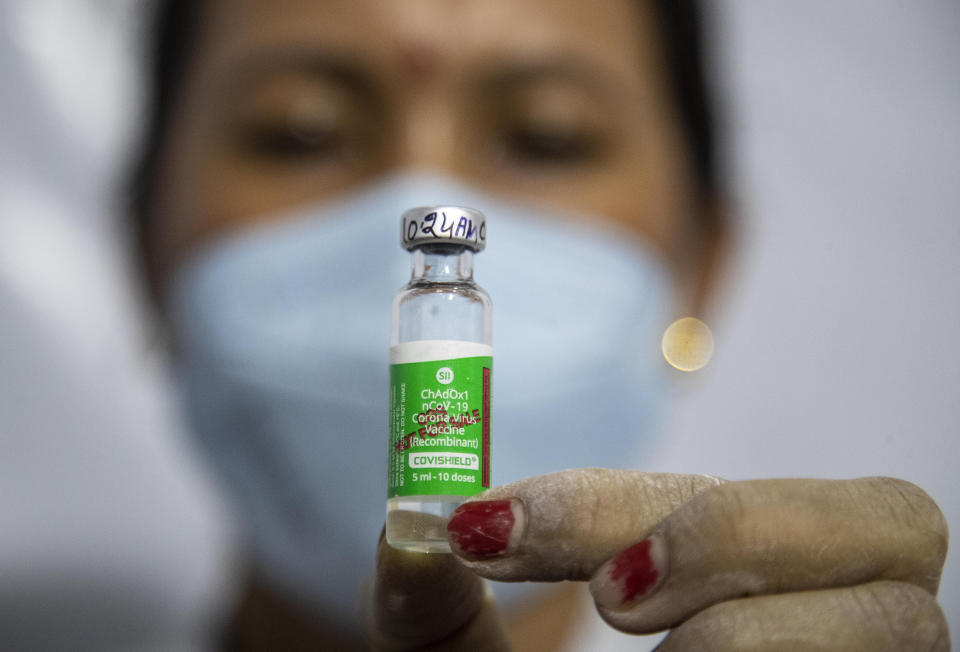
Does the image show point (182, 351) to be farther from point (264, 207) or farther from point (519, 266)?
point (519, 266)

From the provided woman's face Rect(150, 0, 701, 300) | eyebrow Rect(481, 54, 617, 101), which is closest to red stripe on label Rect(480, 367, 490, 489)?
woman's face Rect(150, 0, 701, 300)

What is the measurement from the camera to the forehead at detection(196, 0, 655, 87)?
4.90 feet

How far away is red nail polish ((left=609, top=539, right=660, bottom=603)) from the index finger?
2 centimetres

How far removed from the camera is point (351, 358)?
133 cm

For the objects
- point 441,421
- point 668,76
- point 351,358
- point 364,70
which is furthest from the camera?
point 668,76

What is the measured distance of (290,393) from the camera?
134 cm

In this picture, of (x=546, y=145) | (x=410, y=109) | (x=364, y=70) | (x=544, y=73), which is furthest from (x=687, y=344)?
(x=364, y=70)

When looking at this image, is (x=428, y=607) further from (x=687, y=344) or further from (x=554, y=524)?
(x=687, y=344)

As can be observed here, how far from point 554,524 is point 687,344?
931 mm

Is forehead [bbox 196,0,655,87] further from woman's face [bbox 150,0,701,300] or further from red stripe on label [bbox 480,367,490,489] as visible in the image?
red stripe on label [bbox 480,367,490,489]

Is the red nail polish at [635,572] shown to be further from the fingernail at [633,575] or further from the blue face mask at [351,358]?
the blue face mask at [351,358]

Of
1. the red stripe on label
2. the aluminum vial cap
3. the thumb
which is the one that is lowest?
the thumb

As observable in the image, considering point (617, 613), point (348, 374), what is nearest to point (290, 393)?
point (348, 374)

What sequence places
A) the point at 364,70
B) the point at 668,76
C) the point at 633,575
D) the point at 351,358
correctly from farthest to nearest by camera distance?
the point at 668,76, the point at 364,70, the point at 351,358, the point at 633,575
